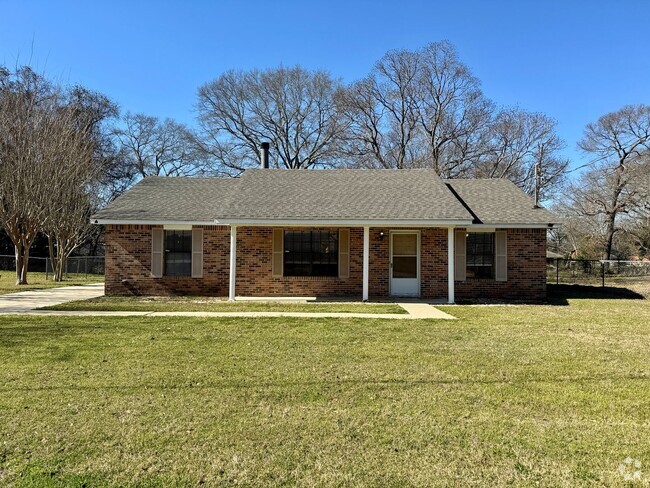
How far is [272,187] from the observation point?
15.5 meters

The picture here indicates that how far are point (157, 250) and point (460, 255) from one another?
934 cm

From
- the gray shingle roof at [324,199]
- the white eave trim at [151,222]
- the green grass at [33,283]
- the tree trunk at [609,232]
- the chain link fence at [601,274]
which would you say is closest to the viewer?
the gray shingle roof at [324,199]

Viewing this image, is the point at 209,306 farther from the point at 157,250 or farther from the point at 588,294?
the point at 588,294

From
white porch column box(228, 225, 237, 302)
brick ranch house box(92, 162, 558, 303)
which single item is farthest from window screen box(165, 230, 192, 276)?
white porch column box(228, 225, 237, 302)

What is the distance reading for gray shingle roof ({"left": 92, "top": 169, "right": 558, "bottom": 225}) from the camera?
13.1 m

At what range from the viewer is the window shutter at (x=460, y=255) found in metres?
14.0

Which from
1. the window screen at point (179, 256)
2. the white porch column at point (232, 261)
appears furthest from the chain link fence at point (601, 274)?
the window screen at point (179, 256)

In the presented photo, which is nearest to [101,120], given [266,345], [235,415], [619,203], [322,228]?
[322,228]

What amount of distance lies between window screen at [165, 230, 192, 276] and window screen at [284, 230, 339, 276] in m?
3.02

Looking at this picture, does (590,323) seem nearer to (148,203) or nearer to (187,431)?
(187,431)

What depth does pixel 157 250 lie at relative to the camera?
1404cm

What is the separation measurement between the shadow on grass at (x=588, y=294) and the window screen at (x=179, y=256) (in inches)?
432

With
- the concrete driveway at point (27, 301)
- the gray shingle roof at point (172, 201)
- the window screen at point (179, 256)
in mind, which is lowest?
the concrete driveway at point (27, 301)

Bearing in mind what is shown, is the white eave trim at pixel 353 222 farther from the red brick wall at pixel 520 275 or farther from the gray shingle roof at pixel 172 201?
the red brick wall at pixel 520 275
